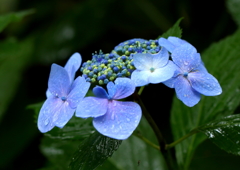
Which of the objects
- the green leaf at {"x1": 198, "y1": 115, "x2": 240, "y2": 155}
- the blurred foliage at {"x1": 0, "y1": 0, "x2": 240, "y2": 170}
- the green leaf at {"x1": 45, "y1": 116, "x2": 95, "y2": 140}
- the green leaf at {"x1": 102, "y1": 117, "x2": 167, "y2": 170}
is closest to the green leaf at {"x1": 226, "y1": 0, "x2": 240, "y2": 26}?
the blurred foliage at {"x1": 0, "y1": 0, "x2": 240, "y2": 170}

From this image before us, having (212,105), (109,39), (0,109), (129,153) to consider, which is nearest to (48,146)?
(129,153)

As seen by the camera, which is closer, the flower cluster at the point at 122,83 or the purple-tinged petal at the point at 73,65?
the flower cluster at the point at 122,83

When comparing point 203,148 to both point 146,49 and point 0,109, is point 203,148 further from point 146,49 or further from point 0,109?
point 0,109

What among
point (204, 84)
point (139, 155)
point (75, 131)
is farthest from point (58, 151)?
point (204, 84)

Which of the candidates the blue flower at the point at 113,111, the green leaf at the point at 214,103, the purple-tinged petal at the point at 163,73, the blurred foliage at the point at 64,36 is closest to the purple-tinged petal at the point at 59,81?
the blue flower at the point at 113,111

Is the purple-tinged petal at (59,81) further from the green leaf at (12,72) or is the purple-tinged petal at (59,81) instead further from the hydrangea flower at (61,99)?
the green leaf at (12,72)
